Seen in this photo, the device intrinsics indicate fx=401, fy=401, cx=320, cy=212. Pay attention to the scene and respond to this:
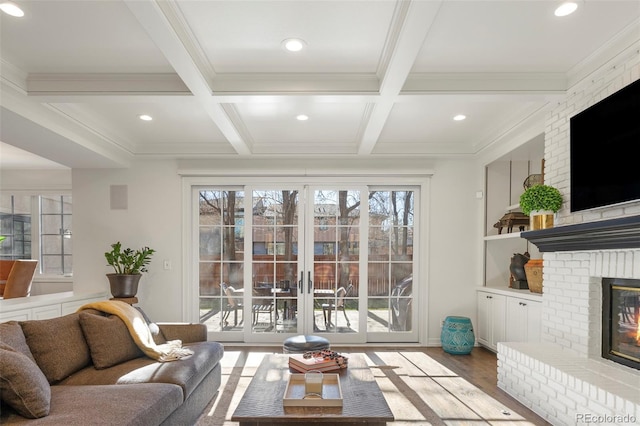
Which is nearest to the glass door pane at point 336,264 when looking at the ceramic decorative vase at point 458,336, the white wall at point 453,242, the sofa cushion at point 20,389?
the white wall at point 453,242

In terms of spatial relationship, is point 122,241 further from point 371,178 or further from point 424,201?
point 424,201

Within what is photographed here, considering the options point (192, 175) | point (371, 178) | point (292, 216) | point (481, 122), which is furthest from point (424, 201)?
point (192, 175)

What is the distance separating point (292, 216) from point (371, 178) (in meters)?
1.14

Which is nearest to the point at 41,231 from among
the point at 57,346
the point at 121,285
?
the point at 121,285

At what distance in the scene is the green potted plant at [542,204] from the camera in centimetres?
319

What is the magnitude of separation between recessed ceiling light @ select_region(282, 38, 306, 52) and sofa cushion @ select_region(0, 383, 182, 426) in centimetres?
222

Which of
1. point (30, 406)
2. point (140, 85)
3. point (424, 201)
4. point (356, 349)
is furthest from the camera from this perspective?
point (424, 201)

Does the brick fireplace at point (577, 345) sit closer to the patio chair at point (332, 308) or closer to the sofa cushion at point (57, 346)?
the patio chair at point (332, 308)

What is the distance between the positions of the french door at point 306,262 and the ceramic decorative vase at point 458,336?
571 mm

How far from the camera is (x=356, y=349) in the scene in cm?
487

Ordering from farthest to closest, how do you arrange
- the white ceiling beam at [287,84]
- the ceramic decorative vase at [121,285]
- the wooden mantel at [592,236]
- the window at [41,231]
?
1. the window at [41,231]
2. the ceramic decorative vase at [121,285]
3. the white ceiling beam at [287,84]
4. the wooden mantel at [592,236]

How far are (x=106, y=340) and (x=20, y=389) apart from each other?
915 mm

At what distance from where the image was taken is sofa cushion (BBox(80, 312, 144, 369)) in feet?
8.73

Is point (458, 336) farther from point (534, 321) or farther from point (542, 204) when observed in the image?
point (542, 204)
